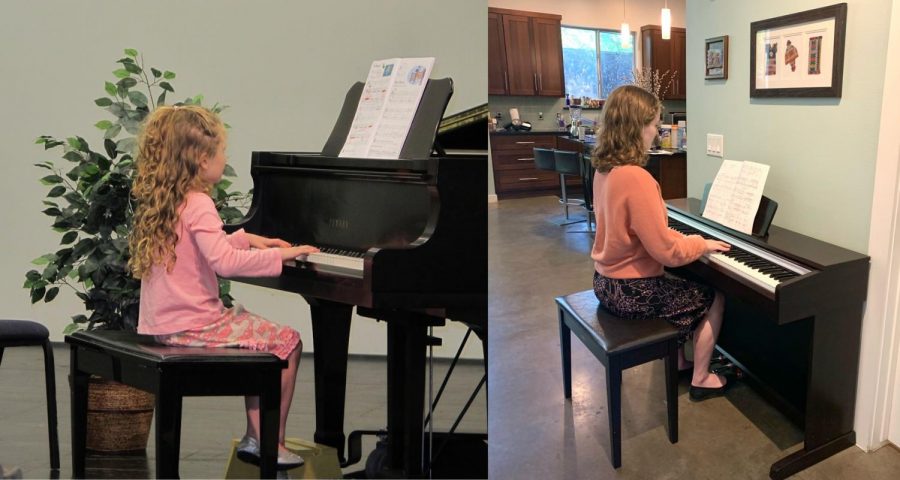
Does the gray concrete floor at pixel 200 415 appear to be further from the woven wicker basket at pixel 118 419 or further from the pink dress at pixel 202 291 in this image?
the pink dress at pixel 202 291

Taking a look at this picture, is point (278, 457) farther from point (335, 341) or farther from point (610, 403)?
point (610, 403)

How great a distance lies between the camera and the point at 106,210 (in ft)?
5.74

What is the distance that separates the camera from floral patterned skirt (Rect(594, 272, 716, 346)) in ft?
7.36

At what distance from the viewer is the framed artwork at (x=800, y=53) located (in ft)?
6.03

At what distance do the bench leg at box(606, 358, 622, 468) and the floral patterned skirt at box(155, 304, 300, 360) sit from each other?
1.05 metres

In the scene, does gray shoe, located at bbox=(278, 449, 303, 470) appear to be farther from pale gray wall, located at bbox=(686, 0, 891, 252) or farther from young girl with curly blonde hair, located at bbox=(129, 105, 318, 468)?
pale gray wall, located at bbox=(686, 0, 891, 252)

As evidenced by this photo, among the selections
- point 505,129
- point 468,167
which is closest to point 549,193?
point 505,129

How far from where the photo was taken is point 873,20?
5.92 ft

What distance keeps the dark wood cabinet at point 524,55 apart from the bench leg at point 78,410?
50.2 inches

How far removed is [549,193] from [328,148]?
0.66 metres

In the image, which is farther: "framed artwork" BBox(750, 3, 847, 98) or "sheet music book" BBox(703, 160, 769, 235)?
"sheet music book" BBox(703, 160, 769, 235)

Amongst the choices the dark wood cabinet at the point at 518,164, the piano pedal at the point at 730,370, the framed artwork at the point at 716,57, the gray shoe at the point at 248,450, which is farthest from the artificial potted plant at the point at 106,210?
the piano pedal at the point at 730,370

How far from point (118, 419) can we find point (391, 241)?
956mm

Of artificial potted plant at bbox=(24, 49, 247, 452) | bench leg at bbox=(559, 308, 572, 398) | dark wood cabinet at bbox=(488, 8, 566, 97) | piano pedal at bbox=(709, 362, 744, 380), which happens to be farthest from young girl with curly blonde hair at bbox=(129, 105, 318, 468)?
piano pedal at bbox=(709, 362, 744, 380)
